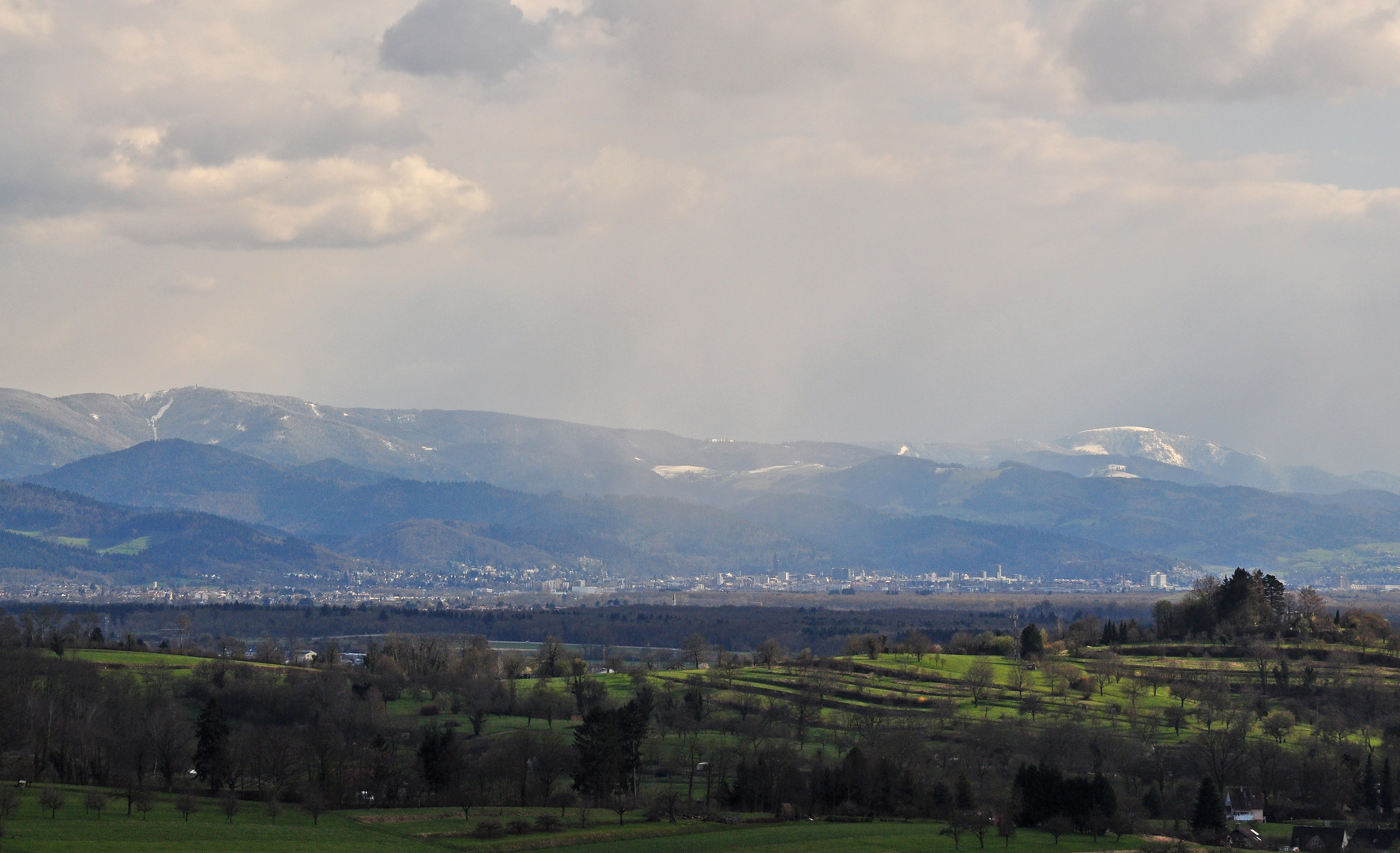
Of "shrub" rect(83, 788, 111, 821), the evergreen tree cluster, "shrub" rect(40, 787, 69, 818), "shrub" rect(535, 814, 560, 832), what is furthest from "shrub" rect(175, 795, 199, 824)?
the evergreen tree cluster

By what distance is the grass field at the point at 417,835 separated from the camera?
71.9 m

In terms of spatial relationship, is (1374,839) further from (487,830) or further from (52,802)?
(52,802)

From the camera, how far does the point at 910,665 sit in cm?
18550

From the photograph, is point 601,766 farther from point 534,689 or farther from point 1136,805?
point 534,689

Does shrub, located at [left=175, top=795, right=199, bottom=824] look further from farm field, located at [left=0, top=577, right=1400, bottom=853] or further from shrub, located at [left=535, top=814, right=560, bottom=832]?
shrub, located at [left=535, top=814, right=560, bottom=832]

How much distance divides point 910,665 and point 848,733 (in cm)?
4815

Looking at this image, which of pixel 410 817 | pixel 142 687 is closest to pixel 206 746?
pixel 410 817

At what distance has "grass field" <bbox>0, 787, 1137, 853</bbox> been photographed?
71.9 m

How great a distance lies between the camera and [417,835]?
8294cm

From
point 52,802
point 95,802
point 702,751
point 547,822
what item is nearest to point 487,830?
point 547,822

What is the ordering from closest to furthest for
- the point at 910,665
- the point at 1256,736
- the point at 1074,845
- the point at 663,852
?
the point at 663,852, the point at 1074,845, the point at 1256,736, the point at 910,665

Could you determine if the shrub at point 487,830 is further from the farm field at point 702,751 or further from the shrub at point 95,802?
the shrub at point 95,802

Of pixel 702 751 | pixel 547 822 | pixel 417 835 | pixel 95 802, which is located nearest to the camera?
pixel 95 802

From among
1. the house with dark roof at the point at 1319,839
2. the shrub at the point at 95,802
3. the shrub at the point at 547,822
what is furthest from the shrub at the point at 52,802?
the house with dark roof at the point at 1319,839
